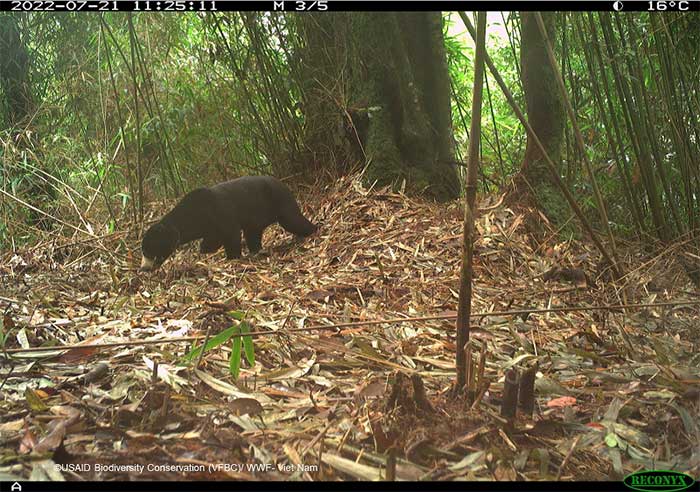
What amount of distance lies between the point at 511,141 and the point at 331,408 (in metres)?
0.69

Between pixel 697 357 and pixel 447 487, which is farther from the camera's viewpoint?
pixel 697 357

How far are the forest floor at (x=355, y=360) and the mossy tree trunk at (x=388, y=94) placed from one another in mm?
80

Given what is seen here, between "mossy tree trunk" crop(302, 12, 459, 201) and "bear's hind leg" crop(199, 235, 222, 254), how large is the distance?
760 mm

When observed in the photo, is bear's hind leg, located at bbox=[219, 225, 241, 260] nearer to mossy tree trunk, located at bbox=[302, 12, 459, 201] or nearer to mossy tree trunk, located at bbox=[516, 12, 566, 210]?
mossy tree trunk, located at bbox=[302, 12, 459, 201]

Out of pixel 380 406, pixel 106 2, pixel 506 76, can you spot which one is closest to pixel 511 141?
pixel 506 76

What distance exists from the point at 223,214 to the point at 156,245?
0.26 m

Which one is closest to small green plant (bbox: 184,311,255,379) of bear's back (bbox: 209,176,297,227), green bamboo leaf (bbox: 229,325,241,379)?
green bamboo leaf (bbox: 229,325,241,379)

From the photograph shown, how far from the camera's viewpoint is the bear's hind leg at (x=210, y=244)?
6.55 feet

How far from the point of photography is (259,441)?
0.91 meters

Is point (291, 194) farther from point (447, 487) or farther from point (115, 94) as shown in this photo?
point (447, 487)

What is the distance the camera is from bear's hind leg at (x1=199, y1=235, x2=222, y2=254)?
1996 mm

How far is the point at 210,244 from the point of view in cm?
208

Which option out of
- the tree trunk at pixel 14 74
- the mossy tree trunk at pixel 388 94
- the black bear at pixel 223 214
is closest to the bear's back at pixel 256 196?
the black bear at pixel 223 214

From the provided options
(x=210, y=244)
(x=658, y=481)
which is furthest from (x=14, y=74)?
(x=658, y=481)
